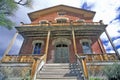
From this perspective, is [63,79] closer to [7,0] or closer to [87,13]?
[7,0]

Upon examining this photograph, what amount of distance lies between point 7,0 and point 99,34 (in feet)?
34.1

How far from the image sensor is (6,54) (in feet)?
33.7

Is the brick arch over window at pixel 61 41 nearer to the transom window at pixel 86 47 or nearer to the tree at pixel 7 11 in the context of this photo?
the transom window at pixel 86 47

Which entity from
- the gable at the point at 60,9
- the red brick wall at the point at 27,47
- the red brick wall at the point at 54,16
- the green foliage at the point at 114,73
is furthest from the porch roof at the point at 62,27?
the green foliage at the point at 114,73

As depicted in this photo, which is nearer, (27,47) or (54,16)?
(27,47)

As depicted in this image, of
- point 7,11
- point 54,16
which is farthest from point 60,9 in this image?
point 7,11

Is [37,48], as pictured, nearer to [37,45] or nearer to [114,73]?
[37,45]

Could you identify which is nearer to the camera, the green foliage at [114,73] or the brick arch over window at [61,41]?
the green foliage at [114,73]

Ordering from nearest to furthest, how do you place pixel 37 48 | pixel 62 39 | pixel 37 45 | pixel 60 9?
pixel 62 39, pixel 37 48, pixel 37 45, pixel 60 9

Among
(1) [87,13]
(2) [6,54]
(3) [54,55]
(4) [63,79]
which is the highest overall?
(1) [87,13]

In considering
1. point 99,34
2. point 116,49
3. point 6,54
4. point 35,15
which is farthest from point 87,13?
point 6,54

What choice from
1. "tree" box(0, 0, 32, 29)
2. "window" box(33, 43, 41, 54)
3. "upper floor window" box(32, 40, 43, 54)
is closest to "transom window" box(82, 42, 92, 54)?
"upper floor window" box(32, 40, 43, 54)

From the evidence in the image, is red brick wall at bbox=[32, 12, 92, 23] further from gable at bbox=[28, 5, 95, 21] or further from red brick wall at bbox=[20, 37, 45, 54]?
red brick wall at bbox=[20, 37, 45, 54]

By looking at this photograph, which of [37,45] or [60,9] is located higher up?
[60,9]
